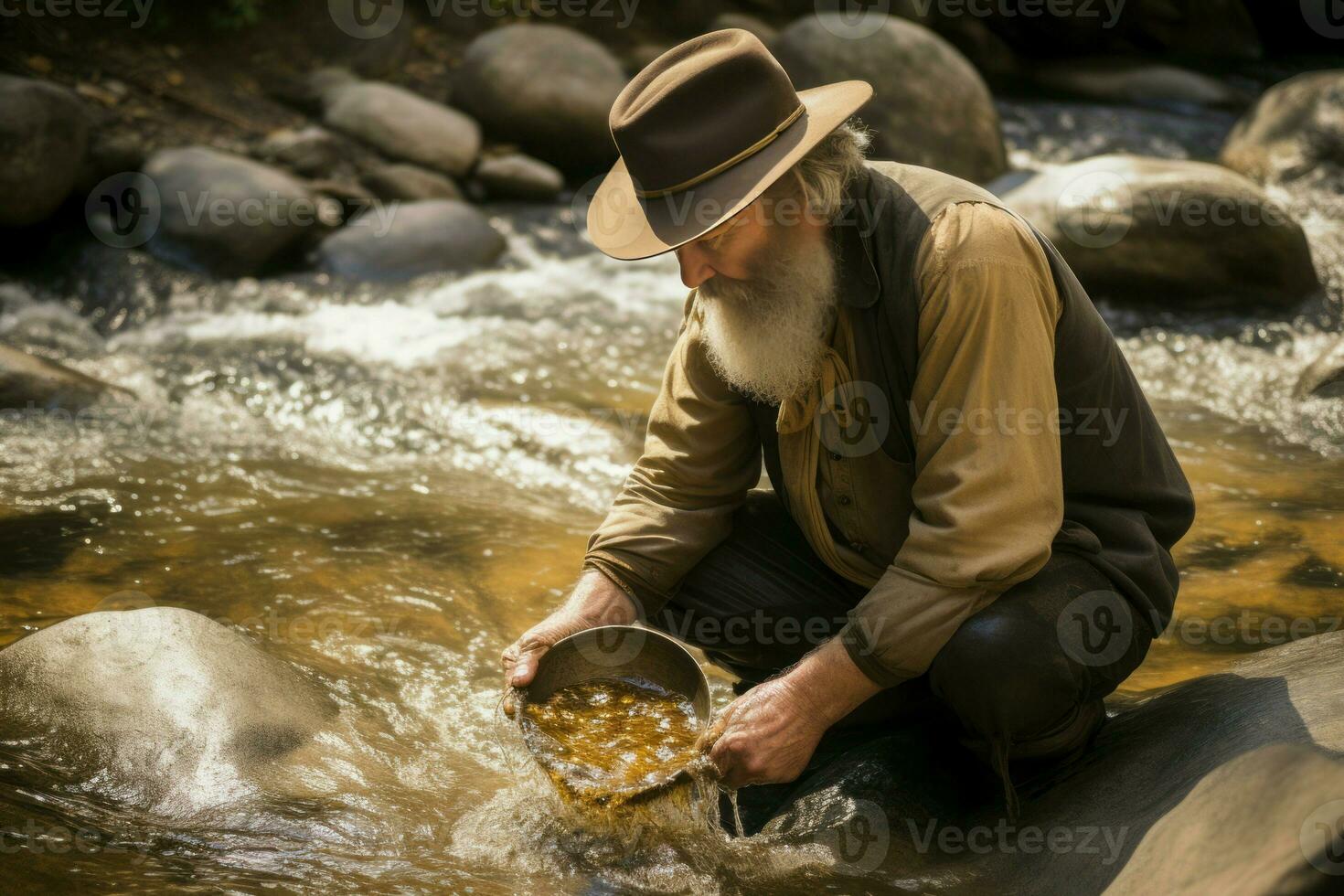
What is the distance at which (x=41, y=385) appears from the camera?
16.5 feet

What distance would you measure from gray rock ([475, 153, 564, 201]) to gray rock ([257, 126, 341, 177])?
96 centimetres

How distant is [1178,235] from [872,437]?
175 inches

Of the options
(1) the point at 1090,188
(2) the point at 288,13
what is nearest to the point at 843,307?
(1) the point at 1090,188

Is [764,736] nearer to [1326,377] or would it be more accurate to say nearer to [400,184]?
[1326,377]

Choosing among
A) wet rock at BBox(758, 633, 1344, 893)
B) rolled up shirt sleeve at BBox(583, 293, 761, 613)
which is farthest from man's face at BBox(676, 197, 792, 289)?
wet rock at BBox(758, 633, 1344, 893)

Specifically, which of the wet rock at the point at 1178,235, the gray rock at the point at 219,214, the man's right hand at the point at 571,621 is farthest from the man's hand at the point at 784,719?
the gray rock at the point at 219,214

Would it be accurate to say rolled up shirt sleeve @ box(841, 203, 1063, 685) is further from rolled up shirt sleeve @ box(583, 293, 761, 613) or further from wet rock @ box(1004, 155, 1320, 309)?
wet rock @ box(1004, 155, 1320, 309)

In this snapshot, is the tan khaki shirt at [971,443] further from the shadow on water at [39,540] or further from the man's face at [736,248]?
the shadow on water at [39,540]

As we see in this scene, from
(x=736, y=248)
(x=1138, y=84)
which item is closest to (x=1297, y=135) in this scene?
(x=1138, y=84)

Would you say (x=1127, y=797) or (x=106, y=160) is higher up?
(x=106, y=160)

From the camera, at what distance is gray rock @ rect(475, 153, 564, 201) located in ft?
27.2

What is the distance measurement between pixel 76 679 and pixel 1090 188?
539cm

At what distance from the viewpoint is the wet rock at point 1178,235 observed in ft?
20.7

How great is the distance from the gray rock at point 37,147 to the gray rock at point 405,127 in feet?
5.85
